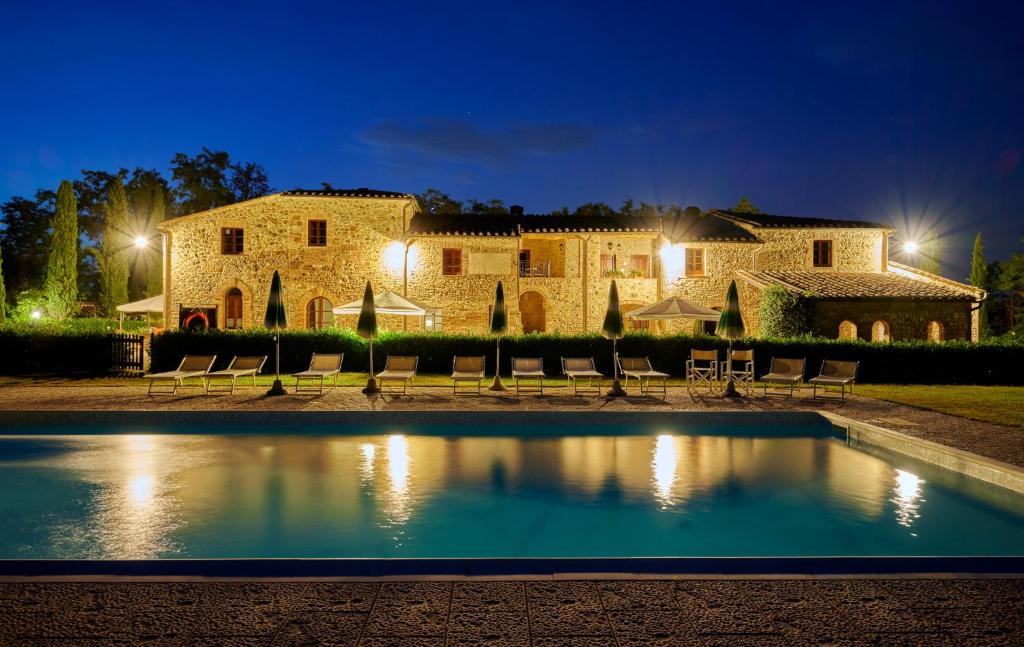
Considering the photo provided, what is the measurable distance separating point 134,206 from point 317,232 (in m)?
26.2

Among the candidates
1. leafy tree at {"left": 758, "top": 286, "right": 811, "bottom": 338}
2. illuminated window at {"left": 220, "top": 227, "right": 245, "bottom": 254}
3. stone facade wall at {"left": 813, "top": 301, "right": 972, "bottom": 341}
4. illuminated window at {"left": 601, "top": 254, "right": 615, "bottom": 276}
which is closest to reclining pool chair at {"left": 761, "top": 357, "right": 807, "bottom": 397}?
leafy tree at {"left": 758, "top": 286, "right": 811, "bottom": 338}

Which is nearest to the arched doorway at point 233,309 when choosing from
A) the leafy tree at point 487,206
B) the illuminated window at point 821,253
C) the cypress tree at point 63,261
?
the cypress tree at point 63,261

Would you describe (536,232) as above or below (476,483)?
above

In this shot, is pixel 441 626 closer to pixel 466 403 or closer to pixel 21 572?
pixel 21 572

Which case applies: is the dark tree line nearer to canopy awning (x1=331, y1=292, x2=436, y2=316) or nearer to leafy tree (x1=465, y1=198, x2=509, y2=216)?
leafy tree (x1=465, y1=198, x2=509, y2=216)

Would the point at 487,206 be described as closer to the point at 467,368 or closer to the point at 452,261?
the point at 452,261

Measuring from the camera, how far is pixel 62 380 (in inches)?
633

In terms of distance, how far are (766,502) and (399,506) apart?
396cm

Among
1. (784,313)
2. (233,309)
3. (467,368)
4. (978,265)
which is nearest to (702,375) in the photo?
(467,368)

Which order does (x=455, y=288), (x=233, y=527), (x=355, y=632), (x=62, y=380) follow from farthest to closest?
(x=455, y=288), (x=62, y=380), (x=233, y=527), (x=355, y=632)

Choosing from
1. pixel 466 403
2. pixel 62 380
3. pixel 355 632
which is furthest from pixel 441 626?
pixel 62 380

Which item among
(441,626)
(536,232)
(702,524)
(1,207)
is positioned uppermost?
(1,207)

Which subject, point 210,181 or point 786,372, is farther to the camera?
point 210,181

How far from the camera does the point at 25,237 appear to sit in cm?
4244
